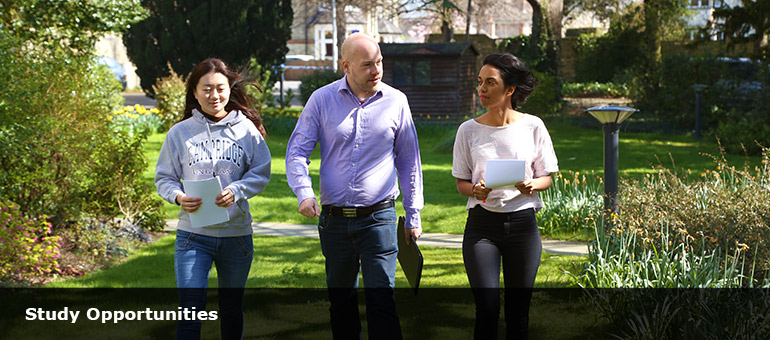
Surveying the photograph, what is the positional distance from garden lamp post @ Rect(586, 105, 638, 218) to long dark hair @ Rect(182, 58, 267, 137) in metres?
3.33

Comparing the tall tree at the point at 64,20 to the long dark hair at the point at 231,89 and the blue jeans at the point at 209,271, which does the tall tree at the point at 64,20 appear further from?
the blue jeans at the point at 209,271

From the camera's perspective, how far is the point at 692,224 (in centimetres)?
638

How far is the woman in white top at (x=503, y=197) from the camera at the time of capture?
432 cm

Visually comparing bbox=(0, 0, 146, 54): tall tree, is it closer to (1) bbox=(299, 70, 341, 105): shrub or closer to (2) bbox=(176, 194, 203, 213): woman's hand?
(2) bbox=(176, 194, 203, 213): woman's hand

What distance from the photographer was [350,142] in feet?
14.4

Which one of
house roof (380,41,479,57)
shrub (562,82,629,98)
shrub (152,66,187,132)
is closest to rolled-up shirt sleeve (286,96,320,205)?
shrub (152,66,187,132)

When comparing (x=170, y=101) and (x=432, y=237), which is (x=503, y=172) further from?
(x=170, y=101)

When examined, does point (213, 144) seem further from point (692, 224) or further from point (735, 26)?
point (735, 26)

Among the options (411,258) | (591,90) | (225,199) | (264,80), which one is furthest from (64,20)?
(591,90)

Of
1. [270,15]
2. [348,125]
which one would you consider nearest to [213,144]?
[348,125]

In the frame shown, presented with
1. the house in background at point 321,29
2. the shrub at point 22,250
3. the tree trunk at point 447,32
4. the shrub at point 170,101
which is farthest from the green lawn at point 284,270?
the house in background at point 321,29

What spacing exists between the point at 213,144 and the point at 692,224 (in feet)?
12.3

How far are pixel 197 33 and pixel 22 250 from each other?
17028 millimetres

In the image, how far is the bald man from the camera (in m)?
4.36
